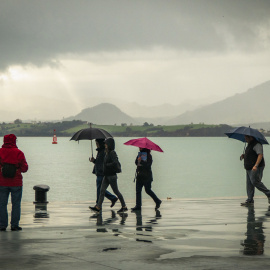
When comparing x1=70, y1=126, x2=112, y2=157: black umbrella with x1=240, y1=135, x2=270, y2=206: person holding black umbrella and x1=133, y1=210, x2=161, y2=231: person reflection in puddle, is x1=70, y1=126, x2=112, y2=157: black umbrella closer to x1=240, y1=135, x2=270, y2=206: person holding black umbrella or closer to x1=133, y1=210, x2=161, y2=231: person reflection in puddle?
x1=133, y1=210, x2=161, y2=231: person reflection in puddle

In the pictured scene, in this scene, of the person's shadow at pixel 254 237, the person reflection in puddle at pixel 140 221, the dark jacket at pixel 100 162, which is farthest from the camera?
the dark jacket at pixel 100 162

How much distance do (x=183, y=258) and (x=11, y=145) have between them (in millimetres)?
4946

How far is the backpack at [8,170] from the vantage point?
1270 centimetres

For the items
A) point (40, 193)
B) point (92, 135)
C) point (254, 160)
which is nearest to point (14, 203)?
point (92, 135)

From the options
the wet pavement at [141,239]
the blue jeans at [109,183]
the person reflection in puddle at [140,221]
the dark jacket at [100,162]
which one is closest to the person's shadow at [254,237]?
Answer: the wet pavement at [141,239]

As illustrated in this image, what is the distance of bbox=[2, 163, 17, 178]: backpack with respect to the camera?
12.7m

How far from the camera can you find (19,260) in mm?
9203

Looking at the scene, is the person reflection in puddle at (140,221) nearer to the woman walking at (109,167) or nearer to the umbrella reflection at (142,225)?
the umbrella reflection at (142,225)

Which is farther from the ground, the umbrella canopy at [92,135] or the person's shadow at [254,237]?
the umbrella canopy at [92,135]

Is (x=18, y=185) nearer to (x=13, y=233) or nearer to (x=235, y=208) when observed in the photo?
(x=13, y=233)

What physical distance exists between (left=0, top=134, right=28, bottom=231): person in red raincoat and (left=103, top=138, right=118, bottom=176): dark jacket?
3.98m

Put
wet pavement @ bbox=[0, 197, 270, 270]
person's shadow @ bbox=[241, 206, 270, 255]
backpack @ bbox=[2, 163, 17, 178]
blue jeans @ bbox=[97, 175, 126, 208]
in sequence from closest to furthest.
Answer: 1. wet pavement @ bbox=[0, 197, 270, 270]
2. person's shadow @ bbox=[241, 206, 270, 255]
3. backpack @ bbox=[2, 163, 17, 178]
4. blue jeans @ bbox=[97, 175, 126, 208]

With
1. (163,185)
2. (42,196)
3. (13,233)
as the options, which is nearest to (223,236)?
(13,233)

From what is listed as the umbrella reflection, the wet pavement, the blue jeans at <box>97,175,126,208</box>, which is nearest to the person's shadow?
the wet pavement
